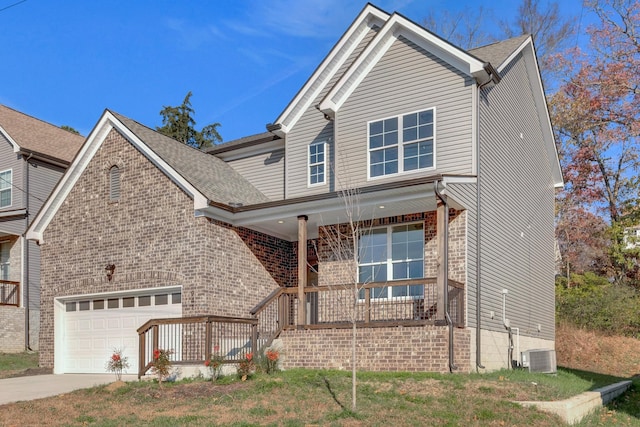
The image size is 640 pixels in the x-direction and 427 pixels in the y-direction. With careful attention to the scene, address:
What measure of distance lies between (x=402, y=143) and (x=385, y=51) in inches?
97.3

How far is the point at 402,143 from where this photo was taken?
15461 mm

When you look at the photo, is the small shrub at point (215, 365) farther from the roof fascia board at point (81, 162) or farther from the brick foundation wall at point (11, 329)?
the brick foundation wall at point (11, 329)

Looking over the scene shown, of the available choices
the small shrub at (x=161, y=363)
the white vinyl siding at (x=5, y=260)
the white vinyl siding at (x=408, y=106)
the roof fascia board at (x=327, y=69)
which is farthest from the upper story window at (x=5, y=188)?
the small shrub at (x=161, y=363)

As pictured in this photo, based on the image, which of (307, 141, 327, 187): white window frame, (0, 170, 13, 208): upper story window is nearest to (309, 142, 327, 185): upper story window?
(307, 141, 327, 187): white window frame

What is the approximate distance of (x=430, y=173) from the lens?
48.9 feet

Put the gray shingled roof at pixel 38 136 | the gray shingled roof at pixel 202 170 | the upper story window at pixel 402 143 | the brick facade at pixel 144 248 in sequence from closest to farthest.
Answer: the upper story window at pixel 402 143 → the brick facade at pixel 144 248 → the gray shingled roof at pixel 202 170 → the gray shingled roof at pixel 38 136

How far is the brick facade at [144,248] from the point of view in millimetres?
15375

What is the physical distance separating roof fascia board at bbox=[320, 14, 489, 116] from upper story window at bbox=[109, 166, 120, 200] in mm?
5585

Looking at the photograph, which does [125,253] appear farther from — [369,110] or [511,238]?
[511,238]

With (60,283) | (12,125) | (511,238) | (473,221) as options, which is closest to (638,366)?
(511,238)

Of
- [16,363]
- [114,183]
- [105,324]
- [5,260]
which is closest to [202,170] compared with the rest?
[114,183]

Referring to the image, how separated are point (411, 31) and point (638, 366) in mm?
12345

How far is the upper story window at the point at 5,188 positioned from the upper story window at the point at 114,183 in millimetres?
9552

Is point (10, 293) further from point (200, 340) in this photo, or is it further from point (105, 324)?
point (200, 340)
